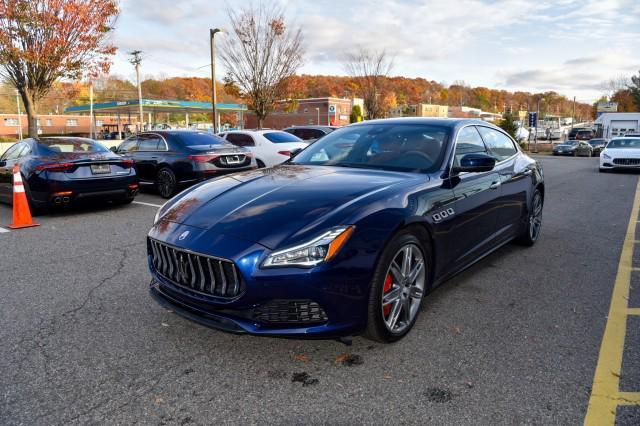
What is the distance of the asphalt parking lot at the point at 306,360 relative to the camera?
8.18ft

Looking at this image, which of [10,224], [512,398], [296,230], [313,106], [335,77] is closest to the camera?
[512,398]

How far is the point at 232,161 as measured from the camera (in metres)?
10.0

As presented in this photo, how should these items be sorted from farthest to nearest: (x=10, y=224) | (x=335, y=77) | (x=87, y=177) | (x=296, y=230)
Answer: (x=335, y=77), (x=87, y=177), (x=10, y=224), (x=296, y=230)

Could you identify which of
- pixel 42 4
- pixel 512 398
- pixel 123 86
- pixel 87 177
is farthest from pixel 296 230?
pixel 123 86

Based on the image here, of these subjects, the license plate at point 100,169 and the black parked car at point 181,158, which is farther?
the black parked car at point 181,158

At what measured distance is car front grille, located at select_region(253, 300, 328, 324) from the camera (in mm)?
2729

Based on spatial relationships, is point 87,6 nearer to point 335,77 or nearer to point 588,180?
point 588,180

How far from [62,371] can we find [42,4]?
13.9 meters

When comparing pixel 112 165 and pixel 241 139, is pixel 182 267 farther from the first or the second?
pixel 241 139

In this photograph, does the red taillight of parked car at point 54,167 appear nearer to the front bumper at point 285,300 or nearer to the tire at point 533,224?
the front bumper at point 285,300

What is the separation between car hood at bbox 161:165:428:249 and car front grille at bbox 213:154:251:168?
591 cm

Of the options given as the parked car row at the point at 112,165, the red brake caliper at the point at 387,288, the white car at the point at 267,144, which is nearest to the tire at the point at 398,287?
the red brake caliper at the point at 387,288

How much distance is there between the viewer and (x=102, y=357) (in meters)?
3.06

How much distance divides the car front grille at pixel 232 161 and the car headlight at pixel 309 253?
7.42 metres
